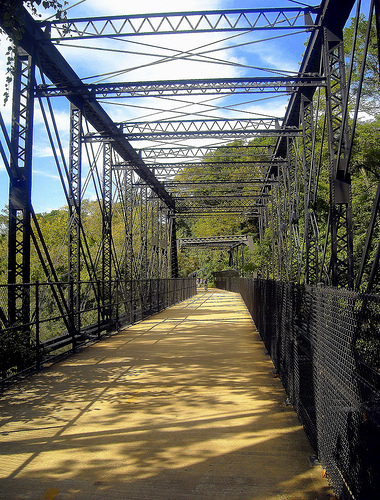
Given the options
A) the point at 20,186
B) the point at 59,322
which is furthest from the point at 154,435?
the point at 59,322

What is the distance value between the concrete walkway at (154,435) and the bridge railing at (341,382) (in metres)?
0.37

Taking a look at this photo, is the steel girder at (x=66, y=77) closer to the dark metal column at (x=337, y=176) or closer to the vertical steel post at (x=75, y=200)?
the vertical steel post at (x=75, y=200)

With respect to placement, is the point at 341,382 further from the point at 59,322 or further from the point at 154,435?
the point at 59,322

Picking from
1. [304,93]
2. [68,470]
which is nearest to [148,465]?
[68,470]

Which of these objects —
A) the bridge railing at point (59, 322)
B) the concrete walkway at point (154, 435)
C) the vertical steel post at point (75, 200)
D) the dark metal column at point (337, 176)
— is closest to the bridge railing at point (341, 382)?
the concrete walkway at point (154, 435)

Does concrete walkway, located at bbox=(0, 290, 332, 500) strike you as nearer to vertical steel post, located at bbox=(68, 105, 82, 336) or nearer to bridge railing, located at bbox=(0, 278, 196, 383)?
bridge railing, located at bbox=(0, 278, 196, 383)

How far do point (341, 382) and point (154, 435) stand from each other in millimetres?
2443

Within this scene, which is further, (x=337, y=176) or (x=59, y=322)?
(x=59, y=322)

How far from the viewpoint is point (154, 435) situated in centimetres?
507

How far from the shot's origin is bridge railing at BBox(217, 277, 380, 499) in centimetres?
263

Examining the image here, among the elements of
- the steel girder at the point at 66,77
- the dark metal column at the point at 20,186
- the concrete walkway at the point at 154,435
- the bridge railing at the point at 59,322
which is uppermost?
the steel girder at the point at 66,77

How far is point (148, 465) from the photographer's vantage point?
14.0ft

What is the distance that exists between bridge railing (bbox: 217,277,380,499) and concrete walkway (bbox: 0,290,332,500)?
1.23ft

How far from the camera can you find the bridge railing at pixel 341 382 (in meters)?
2.63
